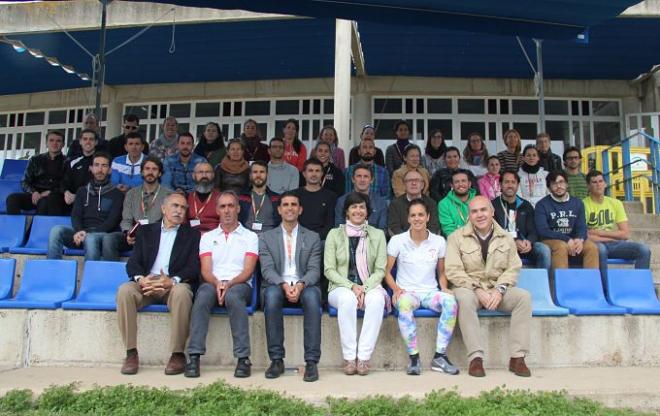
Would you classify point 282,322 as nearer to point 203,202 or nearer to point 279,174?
point 203,202

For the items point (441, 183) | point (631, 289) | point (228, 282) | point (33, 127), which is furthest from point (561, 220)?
point (33, 127)

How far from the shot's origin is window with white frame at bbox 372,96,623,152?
14344 mm

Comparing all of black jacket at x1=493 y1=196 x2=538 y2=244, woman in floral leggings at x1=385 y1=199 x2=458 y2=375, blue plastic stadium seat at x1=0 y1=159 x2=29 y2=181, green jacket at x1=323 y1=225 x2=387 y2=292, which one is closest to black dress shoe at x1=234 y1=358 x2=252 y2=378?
green jacket at x1=323 y1=225 x2=387 y2=292

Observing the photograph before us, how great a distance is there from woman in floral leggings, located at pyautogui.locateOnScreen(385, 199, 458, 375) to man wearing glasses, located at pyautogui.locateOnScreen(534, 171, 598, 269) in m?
1.46

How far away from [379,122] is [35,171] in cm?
960

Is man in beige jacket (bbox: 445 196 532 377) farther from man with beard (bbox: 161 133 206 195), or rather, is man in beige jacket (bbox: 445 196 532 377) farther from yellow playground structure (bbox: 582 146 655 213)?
yellow playground structure (bbox: 582 146 655 213)

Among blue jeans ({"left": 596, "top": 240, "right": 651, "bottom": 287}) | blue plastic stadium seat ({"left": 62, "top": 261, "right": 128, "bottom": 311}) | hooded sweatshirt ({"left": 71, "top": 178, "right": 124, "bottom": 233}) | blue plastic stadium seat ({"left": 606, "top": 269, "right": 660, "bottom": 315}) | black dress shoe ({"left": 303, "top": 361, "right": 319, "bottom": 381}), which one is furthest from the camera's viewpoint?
hooded sweatshirt ({"left": 71, "top": 178, "right": 124, "bottom": 233})

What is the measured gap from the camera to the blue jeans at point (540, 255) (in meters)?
5.09

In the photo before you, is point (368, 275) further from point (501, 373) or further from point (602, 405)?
point (602, 405)

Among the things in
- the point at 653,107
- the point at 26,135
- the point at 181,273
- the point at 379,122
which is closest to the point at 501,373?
the point at 181,273

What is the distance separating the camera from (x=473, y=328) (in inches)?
158

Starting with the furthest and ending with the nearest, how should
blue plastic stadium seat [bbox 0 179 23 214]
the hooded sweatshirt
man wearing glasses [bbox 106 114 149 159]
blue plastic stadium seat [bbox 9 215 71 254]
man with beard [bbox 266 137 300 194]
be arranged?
man wearing glasses [bbox 106 114 149 159] → blue plastic stadium seat [bbox 0 179 23 214] → man with beard [bbox 266 137 300 194] → blue plastic stadium seat [bbox 9 215 71 254] → the hooded sweatshirt

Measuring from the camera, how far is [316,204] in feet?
17.2

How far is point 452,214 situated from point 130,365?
10.8ft
